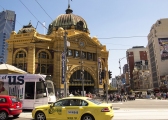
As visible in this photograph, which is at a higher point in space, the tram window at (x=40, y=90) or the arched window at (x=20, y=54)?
the arched window at (x=20, y=54)

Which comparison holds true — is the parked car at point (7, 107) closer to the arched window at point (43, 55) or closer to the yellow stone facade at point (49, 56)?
the yellow stone facade at point (49, 56)

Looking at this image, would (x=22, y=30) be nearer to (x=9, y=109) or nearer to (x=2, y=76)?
(x=2, y=76)

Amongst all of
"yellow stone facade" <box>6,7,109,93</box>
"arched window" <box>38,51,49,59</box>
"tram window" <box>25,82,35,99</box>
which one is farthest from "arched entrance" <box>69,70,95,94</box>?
"tram window" <box>25,82,35,99</box>

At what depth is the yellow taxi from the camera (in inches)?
405

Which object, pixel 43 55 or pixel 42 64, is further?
pixel 43 55

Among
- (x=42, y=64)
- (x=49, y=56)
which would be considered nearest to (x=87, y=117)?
(x=42, y=64)

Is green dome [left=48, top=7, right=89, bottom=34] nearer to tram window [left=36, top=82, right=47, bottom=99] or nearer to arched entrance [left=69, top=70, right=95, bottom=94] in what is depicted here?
arched entrance [left=69, top=70, right=95, bottom=94]

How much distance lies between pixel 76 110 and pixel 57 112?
3.98 ft

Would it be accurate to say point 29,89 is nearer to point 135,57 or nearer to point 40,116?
point 40,116

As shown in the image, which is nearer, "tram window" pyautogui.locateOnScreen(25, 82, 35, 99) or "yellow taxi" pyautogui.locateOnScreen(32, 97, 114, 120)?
"yellow taxi" pyautogui.locateOnScreen(32, 97, 114, 120)

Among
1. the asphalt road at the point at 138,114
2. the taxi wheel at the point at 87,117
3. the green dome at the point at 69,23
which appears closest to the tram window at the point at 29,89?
the asphalt road at the point at 138,114

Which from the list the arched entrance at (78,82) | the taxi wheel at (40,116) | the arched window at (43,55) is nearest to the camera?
the taxi wheel at (40,116)

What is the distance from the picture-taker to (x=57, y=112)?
1106 centimetres

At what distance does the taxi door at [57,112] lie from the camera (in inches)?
430
